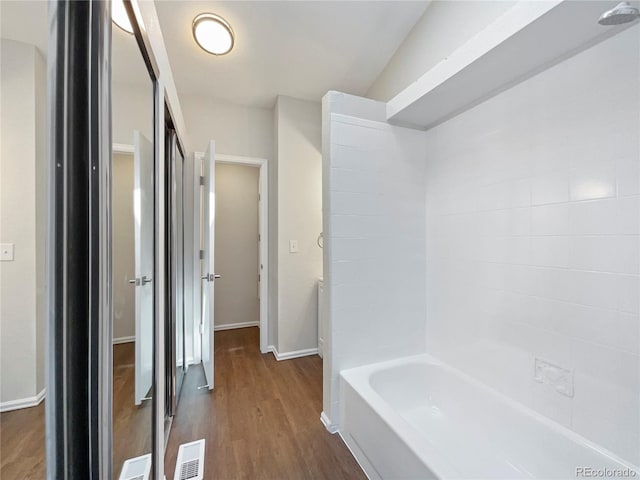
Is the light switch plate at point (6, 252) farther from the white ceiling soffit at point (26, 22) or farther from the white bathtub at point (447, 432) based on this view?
the white bathtub at point (447, 432)

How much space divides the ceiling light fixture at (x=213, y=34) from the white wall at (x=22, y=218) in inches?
75.9

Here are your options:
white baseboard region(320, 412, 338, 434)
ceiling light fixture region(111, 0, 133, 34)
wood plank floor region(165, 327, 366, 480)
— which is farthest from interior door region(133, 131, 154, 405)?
white baseboard region(320, 412, 338, 434)

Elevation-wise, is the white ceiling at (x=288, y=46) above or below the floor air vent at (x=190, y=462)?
above

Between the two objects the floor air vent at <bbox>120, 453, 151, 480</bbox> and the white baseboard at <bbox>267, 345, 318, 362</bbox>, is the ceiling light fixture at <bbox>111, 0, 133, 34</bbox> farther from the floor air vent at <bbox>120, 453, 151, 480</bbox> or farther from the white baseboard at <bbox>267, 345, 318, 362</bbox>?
the white baseboard at <bbox>267, 345, 318, 362</bbox>

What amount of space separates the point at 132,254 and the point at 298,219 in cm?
206

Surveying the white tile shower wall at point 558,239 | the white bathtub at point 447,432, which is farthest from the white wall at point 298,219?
the white tile shower wall at point 558,239

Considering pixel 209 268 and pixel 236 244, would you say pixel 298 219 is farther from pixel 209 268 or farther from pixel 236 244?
pixel 236 244

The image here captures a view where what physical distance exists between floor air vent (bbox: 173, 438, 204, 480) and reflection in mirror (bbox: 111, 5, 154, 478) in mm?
400

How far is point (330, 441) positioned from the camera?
67.8 inches

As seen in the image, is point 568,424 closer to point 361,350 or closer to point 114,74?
point 361,350

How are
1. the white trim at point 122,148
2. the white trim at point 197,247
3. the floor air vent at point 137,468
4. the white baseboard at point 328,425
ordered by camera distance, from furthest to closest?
1. the white trim at point 197,247
2. the white baseboard at point 328,425
3. the floor air vent at point 137,468
4. the white trim at point 122,148

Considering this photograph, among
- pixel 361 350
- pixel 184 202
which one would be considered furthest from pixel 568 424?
pixel 184 202

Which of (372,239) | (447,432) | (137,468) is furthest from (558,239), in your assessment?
(137,468)

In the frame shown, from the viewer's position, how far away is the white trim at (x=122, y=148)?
74 centimetres
